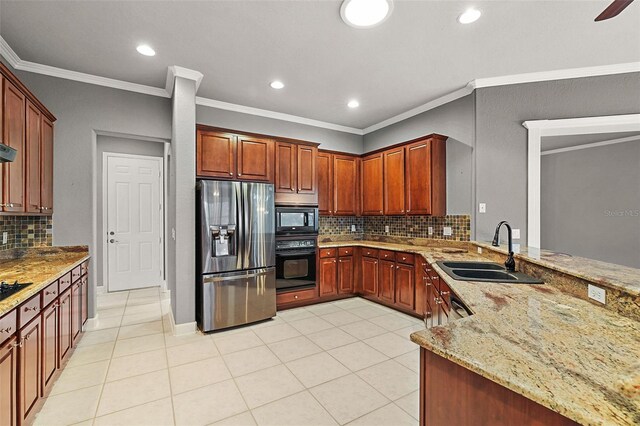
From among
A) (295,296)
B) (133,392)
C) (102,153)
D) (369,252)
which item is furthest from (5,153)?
(369,252)

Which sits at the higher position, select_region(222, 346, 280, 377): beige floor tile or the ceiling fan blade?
the ceiling fan blade

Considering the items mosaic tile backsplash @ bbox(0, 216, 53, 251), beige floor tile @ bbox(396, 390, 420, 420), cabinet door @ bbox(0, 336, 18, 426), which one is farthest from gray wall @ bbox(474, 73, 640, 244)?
mosaic tile backsplash @ bbox(0, 216, 53, 251)

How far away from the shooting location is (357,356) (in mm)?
2764

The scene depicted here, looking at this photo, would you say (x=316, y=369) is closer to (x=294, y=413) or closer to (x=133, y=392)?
(x=294, y=413)

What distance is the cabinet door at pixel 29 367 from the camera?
163cm

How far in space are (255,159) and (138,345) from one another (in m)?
2.47

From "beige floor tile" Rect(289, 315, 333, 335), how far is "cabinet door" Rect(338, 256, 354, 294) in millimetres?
851

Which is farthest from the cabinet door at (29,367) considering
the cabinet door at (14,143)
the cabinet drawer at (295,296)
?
the cabinet drawer at (295,296)

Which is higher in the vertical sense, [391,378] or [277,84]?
[277,84]

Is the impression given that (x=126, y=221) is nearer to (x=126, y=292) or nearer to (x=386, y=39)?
(x=126, y=292)

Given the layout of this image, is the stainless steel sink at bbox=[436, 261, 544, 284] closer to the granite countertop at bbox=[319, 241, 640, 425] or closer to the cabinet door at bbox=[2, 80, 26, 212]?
the granite countertop at bbox=[319, 241, 640, 425]

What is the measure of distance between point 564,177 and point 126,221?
8502 mm

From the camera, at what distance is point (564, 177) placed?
19.6ft

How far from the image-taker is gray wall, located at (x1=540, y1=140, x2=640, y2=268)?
5172mm
